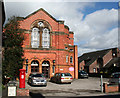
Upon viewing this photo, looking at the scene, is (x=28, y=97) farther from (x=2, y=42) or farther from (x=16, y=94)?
(x=2, y=42)

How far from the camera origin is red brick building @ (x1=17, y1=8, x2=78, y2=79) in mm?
29469

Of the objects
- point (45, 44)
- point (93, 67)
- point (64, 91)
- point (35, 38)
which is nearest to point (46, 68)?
point (45, 44)

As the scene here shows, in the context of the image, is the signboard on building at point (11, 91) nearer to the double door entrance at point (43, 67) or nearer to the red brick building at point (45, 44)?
the red brick building at point (45, 44)

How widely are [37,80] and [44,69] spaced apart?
10.2 meters

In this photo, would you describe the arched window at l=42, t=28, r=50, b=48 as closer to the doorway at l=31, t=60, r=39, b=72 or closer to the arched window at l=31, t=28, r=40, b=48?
the arched window at l=31, t=28, r=40, b=48

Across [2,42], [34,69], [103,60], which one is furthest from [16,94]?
[103,60]

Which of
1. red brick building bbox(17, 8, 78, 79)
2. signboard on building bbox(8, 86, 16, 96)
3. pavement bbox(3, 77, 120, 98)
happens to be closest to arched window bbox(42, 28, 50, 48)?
red brick building bbox(17, 8, 78, 79)

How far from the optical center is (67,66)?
102 ft

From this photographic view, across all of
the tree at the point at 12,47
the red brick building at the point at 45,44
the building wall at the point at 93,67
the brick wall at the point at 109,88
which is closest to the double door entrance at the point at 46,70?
the red brick building at the point at 45,44

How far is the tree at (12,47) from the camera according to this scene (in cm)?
1939

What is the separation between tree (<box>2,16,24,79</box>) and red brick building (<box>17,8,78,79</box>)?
25.3 ft

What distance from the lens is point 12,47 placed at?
68.7ft

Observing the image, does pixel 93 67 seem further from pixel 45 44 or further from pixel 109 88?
pixel 109 88

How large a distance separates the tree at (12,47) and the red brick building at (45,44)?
304 inches
